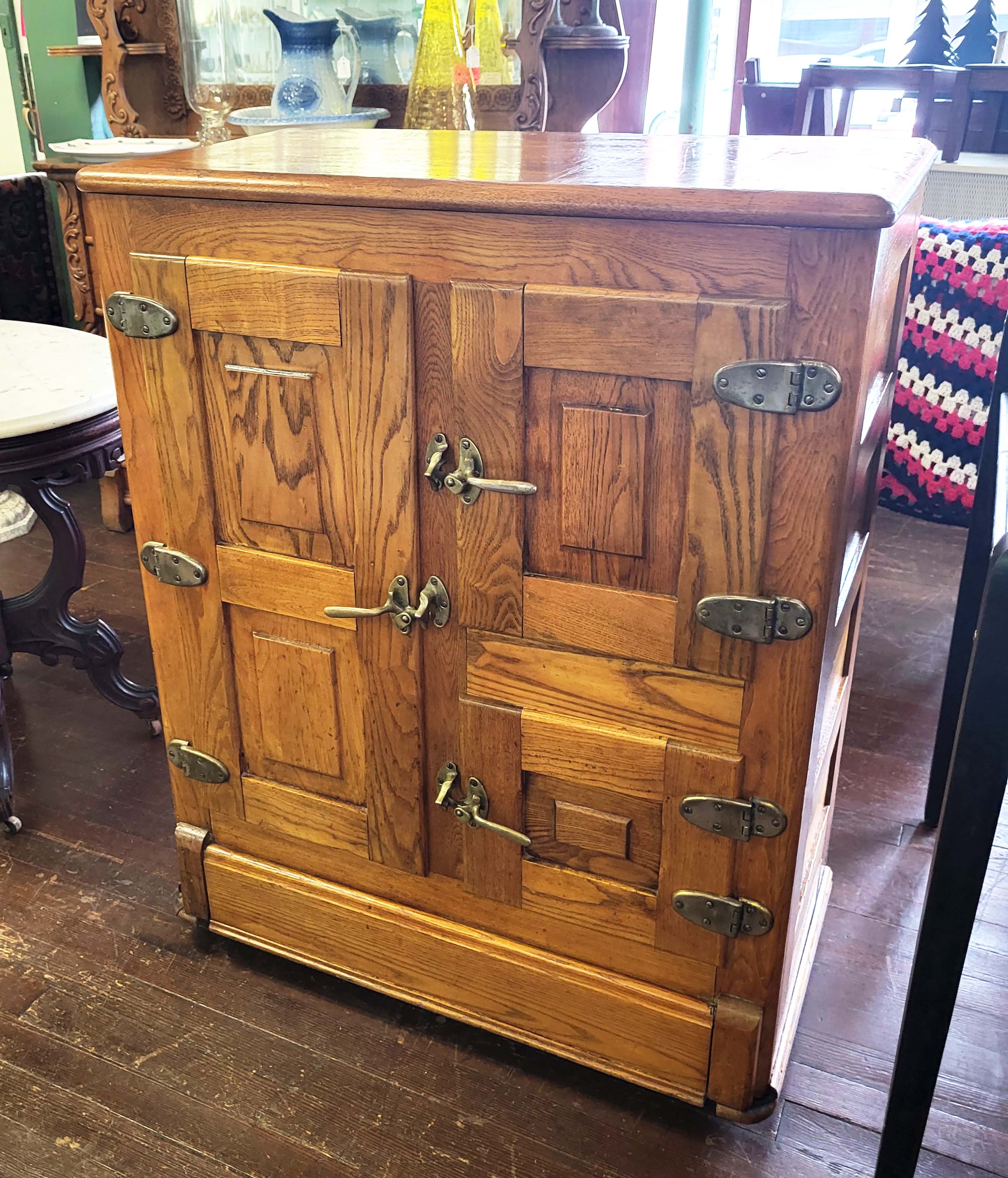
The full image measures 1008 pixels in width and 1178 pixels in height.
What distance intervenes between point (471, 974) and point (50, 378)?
1269 mm

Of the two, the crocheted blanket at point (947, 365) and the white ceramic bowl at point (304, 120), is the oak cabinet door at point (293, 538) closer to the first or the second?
the white ceramic bowl at point (304, 120)

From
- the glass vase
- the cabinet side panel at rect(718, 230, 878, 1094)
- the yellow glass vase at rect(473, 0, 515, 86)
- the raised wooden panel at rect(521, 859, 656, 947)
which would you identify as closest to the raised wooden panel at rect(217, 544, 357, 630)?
the raised wooden panel at rect(521, 859, 656, 947)

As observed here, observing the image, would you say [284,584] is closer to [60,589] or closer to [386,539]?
[386,539]

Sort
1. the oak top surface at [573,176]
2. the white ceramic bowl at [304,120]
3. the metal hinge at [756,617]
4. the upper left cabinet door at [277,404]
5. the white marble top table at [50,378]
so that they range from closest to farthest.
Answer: the oak top surface at [573,176] < the metal hinge at [756,617] < the upper left cabinet door at [277,404] < the white marble top table at [50,378] < the white ceramic bowl at [304,120]

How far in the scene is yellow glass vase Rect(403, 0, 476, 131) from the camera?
1888 millimetres

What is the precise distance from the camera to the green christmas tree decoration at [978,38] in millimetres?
3908

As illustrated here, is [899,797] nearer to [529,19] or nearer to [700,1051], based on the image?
[700,1051]

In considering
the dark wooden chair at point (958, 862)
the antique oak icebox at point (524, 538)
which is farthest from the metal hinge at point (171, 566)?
the dark wooden chair at point (958, 862)

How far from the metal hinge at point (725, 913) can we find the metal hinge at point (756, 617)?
0.31 meters

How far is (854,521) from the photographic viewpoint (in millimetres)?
1259

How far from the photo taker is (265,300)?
3.89 ft

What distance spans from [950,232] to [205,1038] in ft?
7.85

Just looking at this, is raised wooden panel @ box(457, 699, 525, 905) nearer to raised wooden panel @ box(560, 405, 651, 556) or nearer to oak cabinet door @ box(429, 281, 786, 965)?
oak cabinet door @ box(429, 281, 786, 965)

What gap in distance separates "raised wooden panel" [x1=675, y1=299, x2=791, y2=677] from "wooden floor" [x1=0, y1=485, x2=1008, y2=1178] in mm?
613
